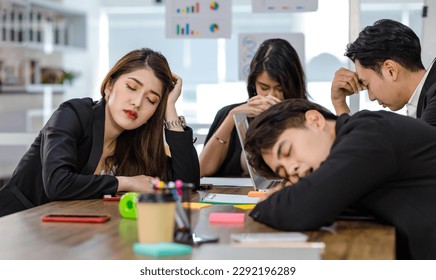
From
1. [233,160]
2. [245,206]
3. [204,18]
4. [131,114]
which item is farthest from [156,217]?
[204,18]

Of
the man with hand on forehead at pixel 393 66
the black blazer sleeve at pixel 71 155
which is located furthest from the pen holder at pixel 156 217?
the man with hand on forehead at pixel 393 66

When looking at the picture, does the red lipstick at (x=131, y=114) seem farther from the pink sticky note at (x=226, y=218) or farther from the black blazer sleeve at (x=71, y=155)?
the pink sticky note at (x=226, y=218)

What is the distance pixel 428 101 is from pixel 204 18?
167 centimetres

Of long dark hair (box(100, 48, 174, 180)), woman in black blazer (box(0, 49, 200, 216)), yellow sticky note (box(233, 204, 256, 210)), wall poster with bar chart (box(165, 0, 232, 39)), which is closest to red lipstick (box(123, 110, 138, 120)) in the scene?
woman in black blazer (box(0, 49, 200, 216))

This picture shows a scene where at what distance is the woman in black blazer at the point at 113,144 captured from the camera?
1.99m

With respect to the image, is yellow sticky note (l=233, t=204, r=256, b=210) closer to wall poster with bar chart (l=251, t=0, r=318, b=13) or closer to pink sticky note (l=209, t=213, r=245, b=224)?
pink sticky note (l=209, t=213, r=245, b=224)

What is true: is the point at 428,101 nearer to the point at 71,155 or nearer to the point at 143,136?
the point at 143,136

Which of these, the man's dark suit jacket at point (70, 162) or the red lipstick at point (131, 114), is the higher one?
the red lipstick at point (131, 114)

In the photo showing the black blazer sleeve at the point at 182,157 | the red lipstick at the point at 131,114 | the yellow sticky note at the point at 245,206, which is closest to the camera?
the yellow sticky note at the point at 245,206

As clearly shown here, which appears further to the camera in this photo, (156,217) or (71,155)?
(71,155)

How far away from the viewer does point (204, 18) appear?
374 cm

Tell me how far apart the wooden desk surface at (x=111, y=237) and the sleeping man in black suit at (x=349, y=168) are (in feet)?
0.14

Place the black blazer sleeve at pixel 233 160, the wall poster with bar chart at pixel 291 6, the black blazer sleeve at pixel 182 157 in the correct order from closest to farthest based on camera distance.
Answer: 1. the black blazer sleeve at pixel 182 157
2. the black blazer sleeve at pixel 233 160
3. the wall poster with bar chart at pixel 291 6

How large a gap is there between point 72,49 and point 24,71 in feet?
1.48
